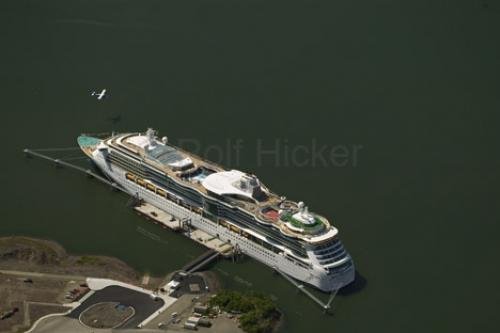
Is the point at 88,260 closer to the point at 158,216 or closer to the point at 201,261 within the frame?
the point at 158,216

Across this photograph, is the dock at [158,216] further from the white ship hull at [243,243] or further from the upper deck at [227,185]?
the upper deck at [227,185]

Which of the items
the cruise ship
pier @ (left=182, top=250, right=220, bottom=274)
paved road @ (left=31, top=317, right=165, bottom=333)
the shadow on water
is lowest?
paved road @ (left=31, top=317, right=165, bottom=333)

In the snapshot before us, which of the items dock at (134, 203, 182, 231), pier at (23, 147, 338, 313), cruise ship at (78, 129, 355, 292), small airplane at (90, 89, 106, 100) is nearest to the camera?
cruise ship at (78, 129, 355, 292)

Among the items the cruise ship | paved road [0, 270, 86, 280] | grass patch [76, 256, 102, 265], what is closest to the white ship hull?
the cruise ship

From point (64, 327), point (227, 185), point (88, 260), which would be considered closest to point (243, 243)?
point (227, 185)

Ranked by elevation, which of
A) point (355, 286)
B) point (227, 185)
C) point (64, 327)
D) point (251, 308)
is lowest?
point (64, 327)

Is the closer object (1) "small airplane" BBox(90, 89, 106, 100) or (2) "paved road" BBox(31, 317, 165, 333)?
(2) "paved road" BBox(31, 317, 165, 333)

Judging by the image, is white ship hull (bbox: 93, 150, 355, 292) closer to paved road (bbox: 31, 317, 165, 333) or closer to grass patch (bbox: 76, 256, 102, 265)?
Answer: grass patch (bbox: 76, 256, 102, 265)
